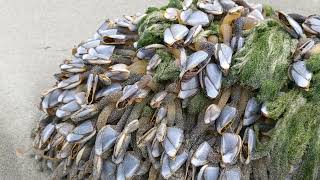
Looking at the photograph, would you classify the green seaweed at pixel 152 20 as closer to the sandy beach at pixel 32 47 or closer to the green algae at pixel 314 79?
the green algae at pixel 314 79

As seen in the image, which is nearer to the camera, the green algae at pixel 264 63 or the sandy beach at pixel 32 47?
the green algae at pixel 264 63

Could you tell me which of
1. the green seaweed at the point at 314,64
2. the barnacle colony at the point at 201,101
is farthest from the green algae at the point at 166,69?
the green seaweed at the point at 314,64

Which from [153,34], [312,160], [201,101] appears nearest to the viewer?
[312,160]

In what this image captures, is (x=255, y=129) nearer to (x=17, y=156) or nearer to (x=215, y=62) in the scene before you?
(x=215, y=62)

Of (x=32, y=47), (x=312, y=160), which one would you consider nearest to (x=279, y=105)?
(x=312, y=160)

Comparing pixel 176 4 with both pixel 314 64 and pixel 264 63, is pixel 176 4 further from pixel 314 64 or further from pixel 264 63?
pixel 314 64

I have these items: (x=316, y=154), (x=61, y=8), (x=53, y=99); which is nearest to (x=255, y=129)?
(x=316, y=154)

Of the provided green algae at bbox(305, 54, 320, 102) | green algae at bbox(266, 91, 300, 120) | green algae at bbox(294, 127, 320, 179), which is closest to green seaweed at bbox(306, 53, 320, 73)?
green algae at bbox(305, 54, 320, 102)
